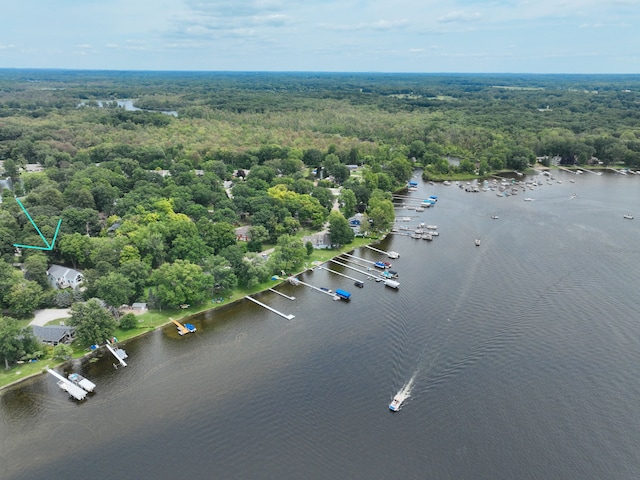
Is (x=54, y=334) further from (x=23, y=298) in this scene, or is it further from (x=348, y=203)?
(x=348, y=203)

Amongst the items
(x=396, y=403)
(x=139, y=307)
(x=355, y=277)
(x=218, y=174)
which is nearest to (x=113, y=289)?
(x=139, y=307)

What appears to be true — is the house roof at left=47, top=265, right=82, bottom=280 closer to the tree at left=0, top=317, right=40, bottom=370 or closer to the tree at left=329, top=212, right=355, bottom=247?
the tree at left=0, top=317, right=40, bottom=370

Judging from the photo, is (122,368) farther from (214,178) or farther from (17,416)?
(214,178)

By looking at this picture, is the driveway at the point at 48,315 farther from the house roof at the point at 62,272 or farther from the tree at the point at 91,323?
the house roof at the point at 62,272

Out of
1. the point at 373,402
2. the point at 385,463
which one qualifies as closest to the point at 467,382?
the point at 373,402

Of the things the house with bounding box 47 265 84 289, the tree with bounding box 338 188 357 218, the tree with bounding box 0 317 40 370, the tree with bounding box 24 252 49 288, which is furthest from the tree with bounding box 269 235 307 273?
the tree with bounding box 0 317 40 370

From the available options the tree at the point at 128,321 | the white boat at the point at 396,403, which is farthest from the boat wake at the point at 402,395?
the tree at the point at 128,321
